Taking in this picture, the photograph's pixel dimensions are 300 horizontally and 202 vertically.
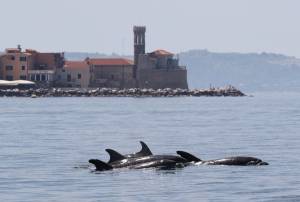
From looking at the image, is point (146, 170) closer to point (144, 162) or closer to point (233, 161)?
point (144, 162)

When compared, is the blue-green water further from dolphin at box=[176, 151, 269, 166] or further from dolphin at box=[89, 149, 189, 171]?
dolphin at box=[89, 149, 189, 171]

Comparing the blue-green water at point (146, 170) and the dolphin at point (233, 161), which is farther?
the dolphin at point (233, 161)

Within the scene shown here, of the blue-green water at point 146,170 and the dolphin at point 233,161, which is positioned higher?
the dolphin at point 233,161

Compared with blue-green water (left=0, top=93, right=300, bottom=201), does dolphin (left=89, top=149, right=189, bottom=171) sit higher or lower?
higher

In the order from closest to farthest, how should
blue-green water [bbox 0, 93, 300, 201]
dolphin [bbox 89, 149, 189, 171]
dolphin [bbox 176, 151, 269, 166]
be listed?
blue-green water [bbox 0, 93, 300, 201]
dolphin [bbox 89, 149, 189, 171]
dolphin [bbox 176, 151, 269, 166]

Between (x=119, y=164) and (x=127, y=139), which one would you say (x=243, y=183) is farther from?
(x=127, y=139)

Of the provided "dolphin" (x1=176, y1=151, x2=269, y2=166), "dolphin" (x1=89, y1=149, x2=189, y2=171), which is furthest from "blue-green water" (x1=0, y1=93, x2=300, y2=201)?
"dolphin" (x1=89, y1=149, x2=189, y2=171)

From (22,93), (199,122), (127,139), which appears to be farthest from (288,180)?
(22,93)

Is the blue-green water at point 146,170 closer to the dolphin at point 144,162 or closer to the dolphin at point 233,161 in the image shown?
the dolphin at point 233,161

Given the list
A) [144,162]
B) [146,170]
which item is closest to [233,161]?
[144,162]

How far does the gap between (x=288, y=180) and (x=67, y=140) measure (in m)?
27.1

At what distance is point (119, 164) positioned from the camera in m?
45.5

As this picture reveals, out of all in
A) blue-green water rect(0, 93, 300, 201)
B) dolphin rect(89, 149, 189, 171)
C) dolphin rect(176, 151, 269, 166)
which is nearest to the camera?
blue-green water rect(0, 93, 300, 201)

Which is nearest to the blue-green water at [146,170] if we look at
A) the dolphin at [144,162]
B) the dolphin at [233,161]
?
the dolphin at [233,161]
